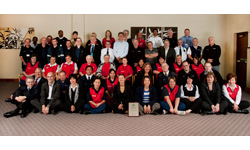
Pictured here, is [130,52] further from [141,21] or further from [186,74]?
[141,21]

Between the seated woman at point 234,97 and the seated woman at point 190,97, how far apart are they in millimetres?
687

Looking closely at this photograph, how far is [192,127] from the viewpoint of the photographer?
3803mm

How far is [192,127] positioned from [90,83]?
2.67m

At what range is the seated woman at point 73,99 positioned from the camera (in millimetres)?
4824

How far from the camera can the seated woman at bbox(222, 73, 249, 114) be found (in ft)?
15.7

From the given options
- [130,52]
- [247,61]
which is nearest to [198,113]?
[130,52]

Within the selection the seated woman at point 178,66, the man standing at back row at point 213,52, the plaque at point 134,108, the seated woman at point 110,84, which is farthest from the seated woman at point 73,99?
the man standing at back row at point 213,52

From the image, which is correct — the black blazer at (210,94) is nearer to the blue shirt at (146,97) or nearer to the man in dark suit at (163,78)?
the man in dark suit at (163,78)

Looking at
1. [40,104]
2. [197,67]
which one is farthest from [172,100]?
[40,104]

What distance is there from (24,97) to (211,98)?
165 inches

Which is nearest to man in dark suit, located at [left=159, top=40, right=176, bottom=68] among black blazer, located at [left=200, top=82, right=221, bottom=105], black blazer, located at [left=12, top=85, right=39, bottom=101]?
black blazer, located at [left=200, top=82, right=221, bottom=105]

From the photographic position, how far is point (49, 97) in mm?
4934

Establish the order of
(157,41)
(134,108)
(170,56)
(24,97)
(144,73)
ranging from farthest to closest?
(157,41)
(170,56)
(144,73)
(24,97)
(134,108)

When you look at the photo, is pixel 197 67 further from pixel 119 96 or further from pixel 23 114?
pixel 23 114
